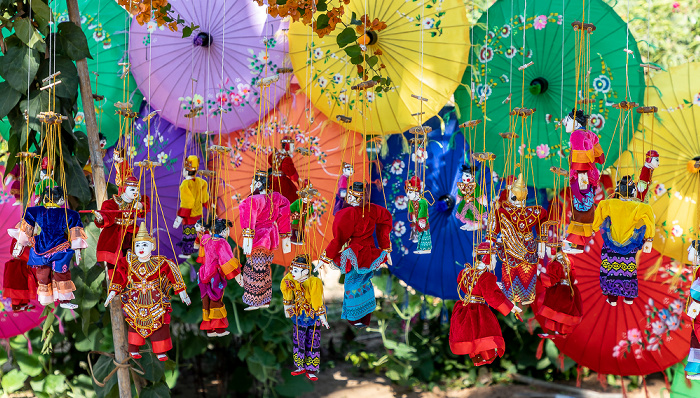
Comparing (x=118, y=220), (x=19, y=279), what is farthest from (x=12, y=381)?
(x=118, y=220)

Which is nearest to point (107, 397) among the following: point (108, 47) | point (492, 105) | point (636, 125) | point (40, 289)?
point (40, 289)

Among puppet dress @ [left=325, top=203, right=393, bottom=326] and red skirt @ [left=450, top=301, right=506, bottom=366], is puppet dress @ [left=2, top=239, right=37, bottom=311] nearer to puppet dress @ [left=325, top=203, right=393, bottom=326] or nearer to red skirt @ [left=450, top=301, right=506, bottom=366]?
puppet dress @ [left=325, top=203, right=393, bottom=326]

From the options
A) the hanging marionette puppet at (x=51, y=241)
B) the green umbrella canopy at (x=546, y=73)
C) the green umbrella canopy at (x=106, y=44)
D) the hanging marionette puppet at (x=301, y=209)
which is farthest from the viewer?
the green umbrella canopy at (x=106, y=44)

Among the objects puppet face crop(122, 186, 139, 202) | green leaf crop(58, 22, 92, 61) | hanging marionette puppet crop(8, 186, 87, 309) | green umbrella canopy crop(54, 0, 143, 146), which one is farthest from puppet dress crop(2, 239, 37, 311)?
green umbrella canopy crop(54, 0, 143, 146)

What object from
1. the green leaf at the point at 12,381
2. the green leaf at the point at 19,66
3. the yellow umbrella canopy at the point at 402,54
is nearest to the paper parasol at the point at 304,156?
the yellow umbrella canopy at the point at 402,54

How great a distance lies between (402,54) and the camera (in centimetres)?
325

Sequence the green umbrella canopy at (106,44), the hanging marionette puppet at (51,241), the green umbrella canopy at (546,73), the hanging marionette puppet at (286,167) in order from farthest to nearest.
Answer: the green umbrella canopy at (106,44)
the hanging marionette puppet at (286,167)
the green umbrella canopy at (546,73)
the hanging marionette puppet at (51,241)

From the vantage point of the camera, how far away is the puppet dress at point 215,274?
114 inches

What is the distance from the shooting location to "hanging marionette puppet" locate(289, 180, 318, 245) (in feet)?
9.61

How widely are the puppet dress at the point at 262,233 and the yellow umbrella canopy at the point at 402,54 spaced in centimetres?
65

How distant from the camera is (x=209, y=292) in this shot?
3.00 m

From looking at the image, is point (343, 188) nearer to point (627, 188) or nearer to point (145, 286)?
point (145, 286)

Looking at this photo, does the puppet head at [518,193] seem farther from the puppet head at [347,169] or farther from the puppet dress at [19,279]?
the puppet dress at [19,279]

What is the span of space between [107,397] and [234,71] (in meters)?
1.91
